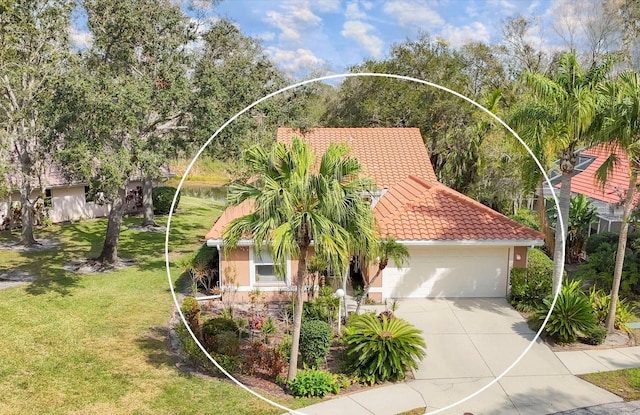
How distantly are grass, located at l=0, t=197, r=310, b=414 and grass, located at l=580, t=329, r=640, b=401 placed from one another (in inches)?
240

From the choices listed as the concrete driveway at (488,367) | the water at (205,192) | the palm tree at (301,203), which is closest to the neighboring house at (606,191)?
the concrete driveway at (488,367)

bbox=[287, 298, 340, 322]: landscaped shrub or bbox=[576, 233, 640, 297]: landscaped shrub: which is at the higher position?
bbox=[576, 233, 640, 297]: landscaped shrub

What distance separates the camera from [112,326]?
44.4 feet

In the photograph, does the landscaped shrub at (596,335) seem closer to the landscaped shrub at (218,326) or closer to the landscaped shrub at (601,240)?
the landscaped shrub at (601,240)

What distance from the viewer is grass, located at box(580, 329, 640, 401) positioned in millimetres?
10102

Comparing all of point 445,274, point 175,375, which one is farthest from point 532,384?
point 175,375

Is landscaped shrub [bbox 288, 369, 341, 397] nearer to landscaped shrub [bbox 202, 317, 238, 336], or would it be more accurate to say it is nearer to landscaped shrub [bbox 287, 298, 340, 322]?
landscaped shrub [bbox 287, 298, 340, 322]

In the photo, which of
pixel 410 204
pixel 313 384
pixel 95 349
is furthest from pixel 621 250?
pixel 95 349

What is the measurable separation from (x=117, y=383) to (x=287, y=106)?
12652 millimetres

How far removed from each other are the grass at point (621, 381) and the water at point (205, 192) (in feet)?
103

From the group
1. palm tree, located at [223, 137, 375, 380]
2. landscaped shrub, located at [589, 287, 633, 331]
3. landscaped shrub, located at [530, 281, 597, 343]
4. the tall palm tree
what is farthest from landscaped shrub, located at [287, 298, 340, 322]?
landscaped shrub, located at [589, 287, 633, 331]

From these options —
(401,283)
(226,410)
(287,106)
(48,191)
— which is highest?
(287,106)

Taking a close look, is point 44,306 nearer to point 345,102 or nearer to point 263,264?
point 263,264

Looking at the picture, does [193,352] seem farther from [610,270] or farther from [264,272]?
[610,270]
